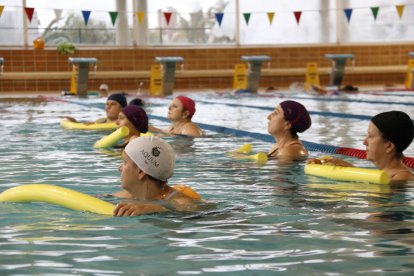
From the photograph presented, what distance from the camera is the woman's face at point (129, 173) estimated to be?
4070 mm

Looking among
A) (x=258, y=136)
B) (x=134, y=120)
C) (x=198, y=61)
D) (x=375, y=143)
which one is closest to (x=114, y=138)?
(x=134, y=120)

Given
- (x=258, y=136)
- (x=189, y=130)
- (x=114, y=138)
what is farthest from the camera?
(x=258, y=136)

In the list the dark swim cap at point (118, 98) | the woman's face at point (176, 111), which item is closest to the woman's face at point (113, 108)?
the dark swim cap at point (118, 98)

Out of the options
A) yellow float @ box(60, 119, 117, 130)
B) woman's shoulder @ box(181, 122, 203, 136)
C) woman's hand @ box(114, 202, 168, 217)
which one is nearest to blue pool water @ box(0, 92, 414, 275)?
woman's hand @ box(114, 202, 168, 217)

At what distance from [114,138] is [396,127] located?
3.15 meters

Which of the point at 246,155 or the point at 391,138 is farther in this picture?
the point at 246,155

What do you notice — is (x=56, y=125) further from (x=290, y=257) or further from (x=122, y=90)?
(x=122, y=90)

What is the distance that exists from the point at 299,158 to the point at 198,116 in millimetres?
5917

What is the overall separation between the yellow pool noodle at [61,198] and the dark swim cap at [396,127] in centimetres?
166

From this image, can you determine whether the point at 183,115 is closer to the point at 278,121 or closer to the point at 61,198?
the point at 278,121

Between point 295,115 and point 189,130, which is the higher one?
point 295,115

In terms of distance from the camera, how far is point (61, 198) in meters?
4.07

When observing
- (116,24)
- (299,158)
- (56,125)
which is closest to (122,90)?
(116,24)

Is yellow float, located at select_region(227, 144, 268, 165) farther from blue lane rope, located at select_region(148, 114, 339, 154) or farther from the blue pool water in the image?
blue lane rope, located at select_region(148, 114, 339, 154)
